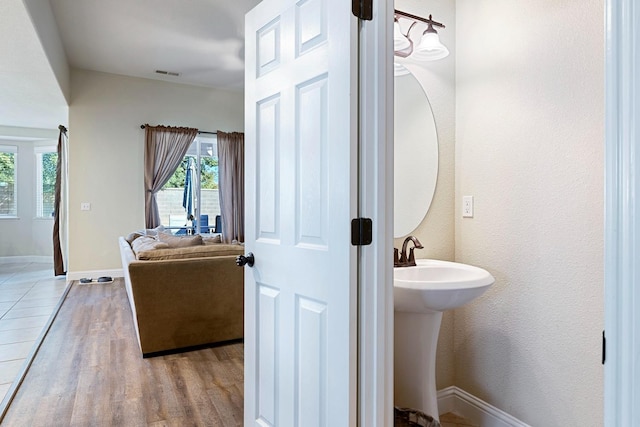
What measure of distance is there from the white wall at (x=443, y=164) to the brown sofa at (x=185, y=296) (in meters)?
1.75

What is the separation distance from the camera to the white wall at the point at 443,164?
6.85 feet

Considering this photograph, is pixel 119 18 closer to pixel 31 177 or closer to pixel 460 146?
pixel 460 146

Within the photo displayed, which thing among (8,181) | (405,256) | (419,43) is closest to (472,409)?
(405,256)

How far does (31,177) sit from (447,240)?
27.4 ft

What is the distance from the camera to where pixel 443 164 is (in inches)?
84.0

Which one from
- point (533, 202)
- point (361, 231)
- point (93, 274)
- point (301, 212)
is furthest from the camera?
point (93, 274)

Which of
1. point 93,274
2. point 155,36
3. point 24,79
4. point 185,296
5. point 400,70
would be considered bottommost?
point 93,274

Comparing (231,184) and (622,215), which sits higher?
(231,184)

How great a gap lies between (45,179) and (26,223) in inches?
36.2

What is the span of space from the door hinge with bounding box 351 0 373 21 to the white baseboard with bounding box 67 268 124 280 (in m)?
5.88

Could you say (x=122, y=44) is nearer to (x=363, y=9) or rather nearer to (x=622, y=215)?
(x=363, y=9)

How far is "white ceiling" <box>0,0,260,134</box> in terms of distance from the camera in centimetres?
375

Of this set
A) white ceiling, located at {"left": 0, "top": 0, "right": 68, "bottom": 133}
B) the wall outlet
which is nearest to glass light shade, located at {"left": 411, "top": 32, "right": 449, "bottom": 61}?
the wall outlet

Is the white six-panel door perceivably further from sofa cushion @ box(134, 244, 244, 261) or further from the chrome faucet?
sofa cushion @ box(134, 244, 244, 261)
